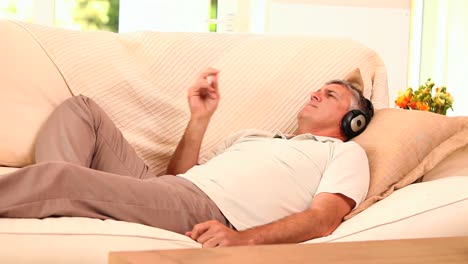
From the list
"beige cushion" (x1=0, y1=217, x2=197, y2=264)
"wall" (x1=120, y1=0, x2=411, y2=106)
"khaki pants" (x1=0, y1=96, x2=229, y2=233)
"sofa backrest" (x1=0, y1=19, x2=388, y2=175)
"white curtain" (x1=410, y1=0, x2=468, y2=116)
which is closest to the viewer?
"beige cushion" (x1=0, y1=217, x2=197, y2=264)

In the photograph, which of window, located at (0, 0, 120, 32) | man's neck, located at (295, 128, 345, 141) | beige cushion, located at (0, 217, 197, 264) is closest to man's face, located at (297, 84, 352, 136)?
man's neck, located at (295, 128, 345, 141)

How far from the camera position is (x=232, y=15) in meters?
4.31

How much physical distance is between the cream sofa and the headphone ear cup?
0.14 ft

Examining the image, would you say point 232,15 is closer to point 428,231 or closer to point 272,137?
point 272,137

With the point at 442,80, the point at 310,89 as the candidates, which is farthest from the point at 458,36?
the point at 310,89

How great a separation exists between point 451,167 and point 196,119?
70 centimetres

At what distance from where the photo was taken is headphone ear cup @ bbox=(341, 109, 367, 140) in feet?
7.03

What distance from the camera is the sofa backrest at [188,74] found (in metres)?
2.24

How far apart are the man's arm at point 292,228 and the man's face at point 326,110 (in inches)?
15.4

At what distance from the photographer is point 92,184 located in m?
1.64

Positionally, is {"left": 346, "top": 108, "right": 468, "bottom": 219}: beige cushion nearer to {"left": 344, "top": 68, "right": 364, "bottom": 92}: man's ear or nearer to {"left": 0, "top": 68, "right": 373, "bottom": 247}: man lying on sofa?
{"left": 0, "top": 68, "right": 373, "bottom": 247}: man lying on sofa

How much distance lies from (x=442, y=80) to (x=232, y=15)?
1.63 m

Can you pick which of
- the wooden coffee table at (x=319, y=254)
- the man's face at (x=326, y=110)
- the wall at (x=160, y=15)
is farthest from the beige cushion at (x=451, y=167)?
the wall at (x=160, y=15)

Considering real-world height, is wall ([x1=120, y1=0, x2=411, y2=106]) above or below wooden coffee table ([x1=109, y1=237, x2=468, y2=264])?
above
